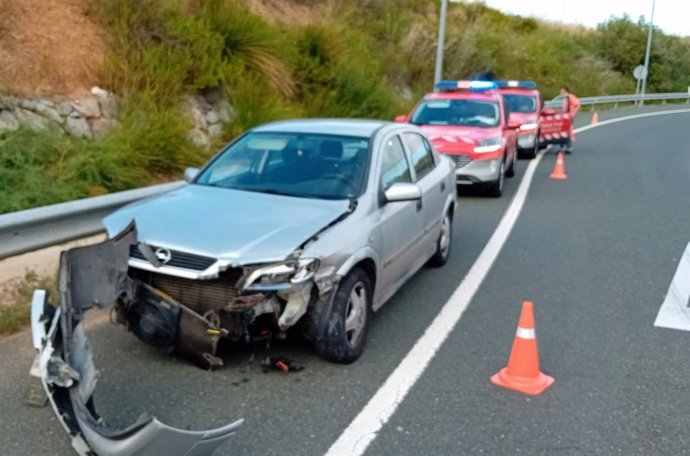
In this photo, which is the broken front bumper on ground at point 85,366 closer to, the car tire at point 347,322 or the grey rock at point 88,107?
the car tire at point 347,322

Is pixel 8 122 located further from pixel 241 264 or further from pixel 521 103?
pixel 521 103

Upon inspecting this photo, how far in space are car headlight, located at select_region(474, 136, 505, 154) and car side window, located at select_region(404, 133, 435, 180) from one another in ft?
15.1

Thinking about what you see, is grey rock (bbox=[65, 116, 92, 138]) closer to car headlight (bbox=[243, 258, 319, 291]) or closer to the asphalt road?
the asphalt road

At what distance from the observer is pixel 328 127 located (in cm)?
680

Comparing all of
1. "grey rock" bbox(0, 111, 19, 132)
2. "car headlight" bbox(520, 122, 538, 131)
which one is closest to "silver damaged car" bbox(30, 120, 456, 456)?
"grey rock" bbox(0, 111, 19, 132)

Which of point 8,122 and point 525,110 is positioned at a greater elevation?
point 8,122

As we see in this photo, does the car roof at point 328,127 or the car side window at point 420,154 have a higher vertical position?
the car roof at point 328,127

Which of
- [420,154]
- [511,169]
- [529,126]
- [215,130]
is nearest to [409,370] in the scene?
[420,154]

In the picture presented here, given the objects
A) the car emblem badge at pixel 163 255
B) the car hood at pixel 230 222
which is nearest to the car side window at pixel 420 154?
the car hood at pixel 230 222

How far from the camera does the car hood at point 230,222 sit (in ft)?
16.0

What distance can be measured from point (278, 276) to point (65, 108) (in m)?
7.37

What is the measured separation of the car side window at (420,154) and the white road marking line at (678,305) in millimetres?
2440

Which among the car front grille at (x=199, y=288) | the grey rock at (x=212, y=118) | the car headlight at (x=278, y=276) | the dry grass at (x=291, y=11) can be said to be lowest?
the car front grille at (x=199, y=288)

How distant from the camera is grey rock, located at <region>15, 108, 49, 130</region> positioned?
33.6ft
